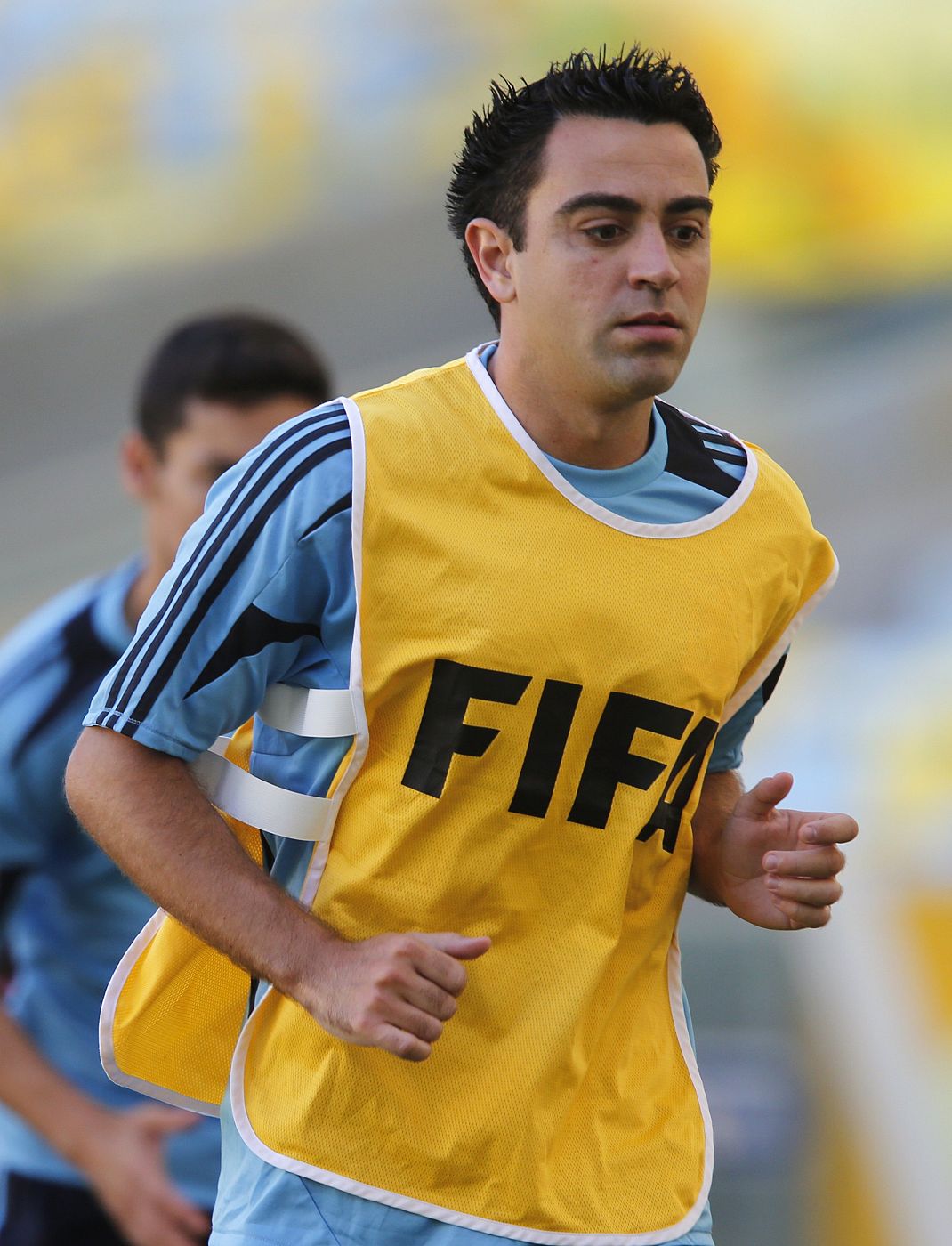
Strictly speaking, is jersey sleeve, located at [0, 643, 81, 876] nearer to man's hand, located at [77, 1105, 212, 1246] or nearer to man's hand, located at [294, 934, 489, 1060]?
man's hand, located at [77, 1105, 212, 1246]

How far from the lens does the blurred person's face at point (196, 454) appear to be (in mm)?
2988

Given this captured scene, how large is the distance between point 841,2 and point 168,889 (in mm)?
12067

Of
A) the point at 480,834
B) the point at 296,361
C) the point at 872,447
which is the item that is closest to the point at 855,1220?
the point at 296,361

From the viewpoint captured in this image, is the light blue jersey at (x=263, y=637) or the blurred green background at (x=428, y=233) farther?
the blurred green background at (x=428, y=233)

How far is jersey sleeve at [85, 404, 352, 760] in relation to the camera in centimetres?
170

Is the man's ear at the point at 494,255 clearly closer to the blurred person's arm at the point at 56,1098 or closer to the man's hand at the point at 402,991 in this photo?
the man's hand at the point at 402,991

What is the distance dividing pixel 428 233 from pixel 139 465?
10.3m

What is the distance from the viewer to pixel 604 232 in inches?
72.2

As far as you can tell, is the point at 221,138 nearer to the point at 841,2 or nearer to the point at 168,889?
the point at 841,2

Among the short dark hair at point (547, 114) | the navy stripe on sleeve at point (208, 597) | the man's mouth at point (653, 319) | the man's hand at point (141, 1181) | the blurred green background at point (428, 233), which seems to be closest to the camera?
the navy stripe on sleeve at point (208, 597)

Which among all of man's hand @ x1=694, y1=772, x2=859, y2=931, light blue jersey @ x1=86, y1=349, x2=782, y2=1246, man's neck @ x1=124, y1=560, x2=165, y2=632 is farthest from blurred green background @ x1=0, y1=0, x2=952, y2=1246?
light blue jersey @ x1=86, y1=349, x2=782, y2=1246

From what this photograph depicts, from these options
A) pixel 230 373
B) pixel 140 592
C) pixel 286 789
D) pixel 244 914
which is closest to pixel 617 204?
pixel 286 789

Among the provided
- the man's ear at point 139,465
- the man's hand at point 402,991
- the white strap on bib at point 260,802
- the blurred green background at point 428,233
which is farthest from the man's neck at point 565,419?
the blurred green background at point 428,233

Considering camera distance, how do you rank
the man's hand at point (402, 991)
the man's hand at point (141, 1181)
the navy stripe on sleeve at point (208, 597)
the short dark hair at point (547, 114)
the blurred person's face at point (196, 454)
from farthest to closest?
the blurred person's face at point (196, 454)
the man's hand at point (141, 1181)
the short dark hair at point (547, 114)
the navy stripe on sleeve at point (208, 597)
the man's hand at point (402, 991)
